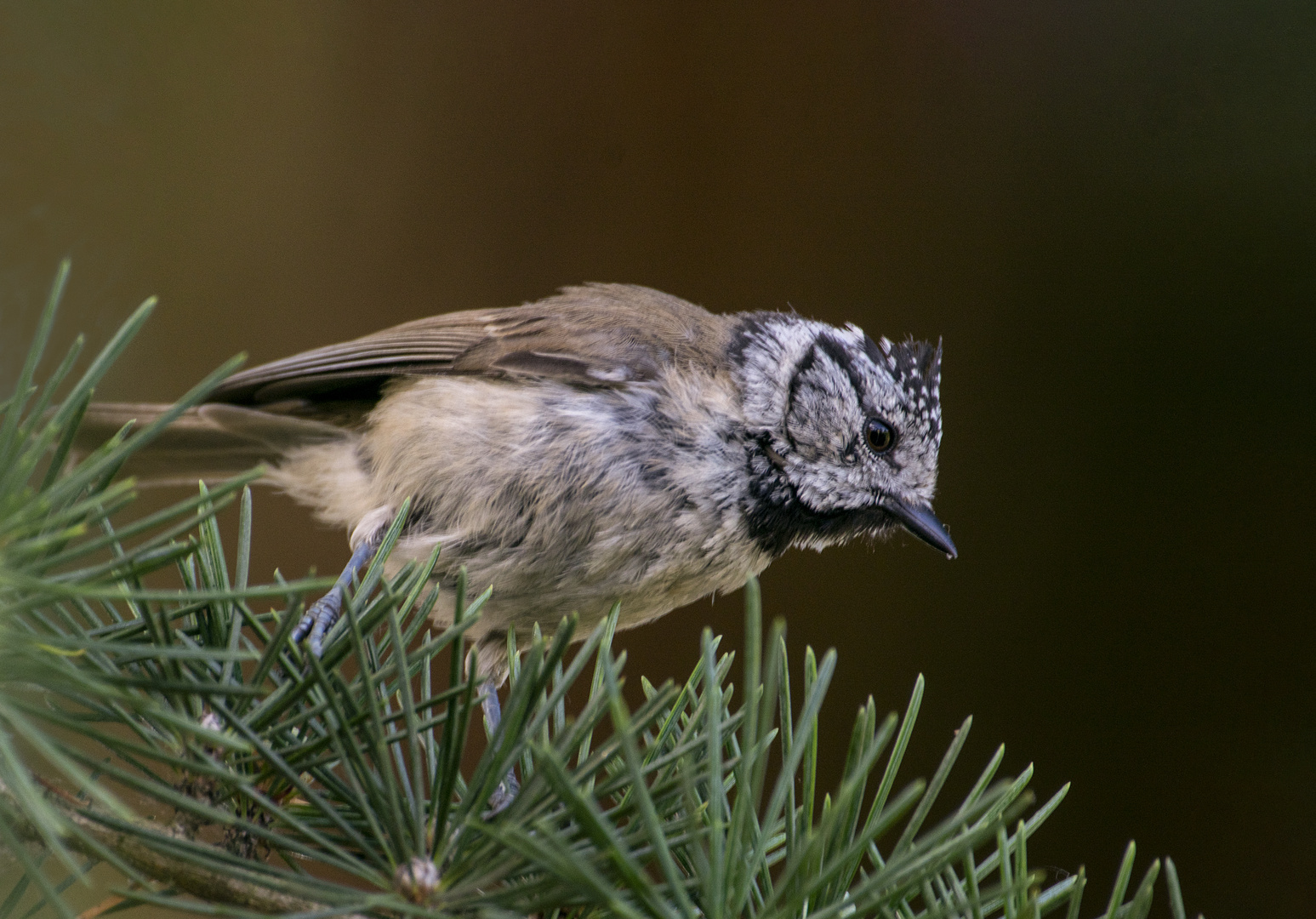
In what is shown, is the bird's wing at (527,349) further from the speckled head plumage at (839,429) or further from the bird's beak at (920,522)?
the bird's beak at (920,522)

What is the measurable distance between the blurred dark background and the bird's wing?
19.2 inches

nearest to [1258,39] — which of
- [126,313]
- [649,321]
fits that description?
[649,321]

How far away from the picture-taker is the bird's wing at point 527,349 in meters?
1.44

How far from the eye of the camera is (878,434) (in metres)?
1.57

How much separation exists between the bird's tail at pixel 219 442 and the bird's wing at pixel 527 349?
5cm

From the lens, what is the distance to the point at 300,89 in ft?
6.60

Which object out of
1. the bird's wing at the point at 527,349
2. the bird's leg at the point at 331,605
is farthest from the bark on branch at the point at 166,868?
the bird's wing at the point at 527,349

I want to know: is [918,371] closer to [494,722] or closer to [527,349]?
[527,349]

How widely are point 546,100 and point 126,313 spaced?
0.94 meters

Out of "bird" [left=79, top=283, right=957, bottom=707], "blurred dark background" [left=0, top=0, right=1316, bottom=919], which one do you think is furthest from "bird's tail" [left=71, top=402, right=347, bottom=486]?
"blurred dark background" [left=0, top=0, right=1316, bottom=919]

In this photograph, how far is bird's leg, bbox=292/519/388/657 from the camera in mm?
960

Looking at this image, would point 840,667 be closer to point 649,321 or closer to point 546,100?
point 649,321

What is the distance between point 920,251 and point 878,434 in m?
0.67

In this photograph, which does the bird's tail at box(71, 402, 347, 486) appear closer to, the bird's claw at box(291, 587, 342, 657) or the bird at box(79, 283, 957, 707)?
the bird at box(79, 283, 957, 707)
